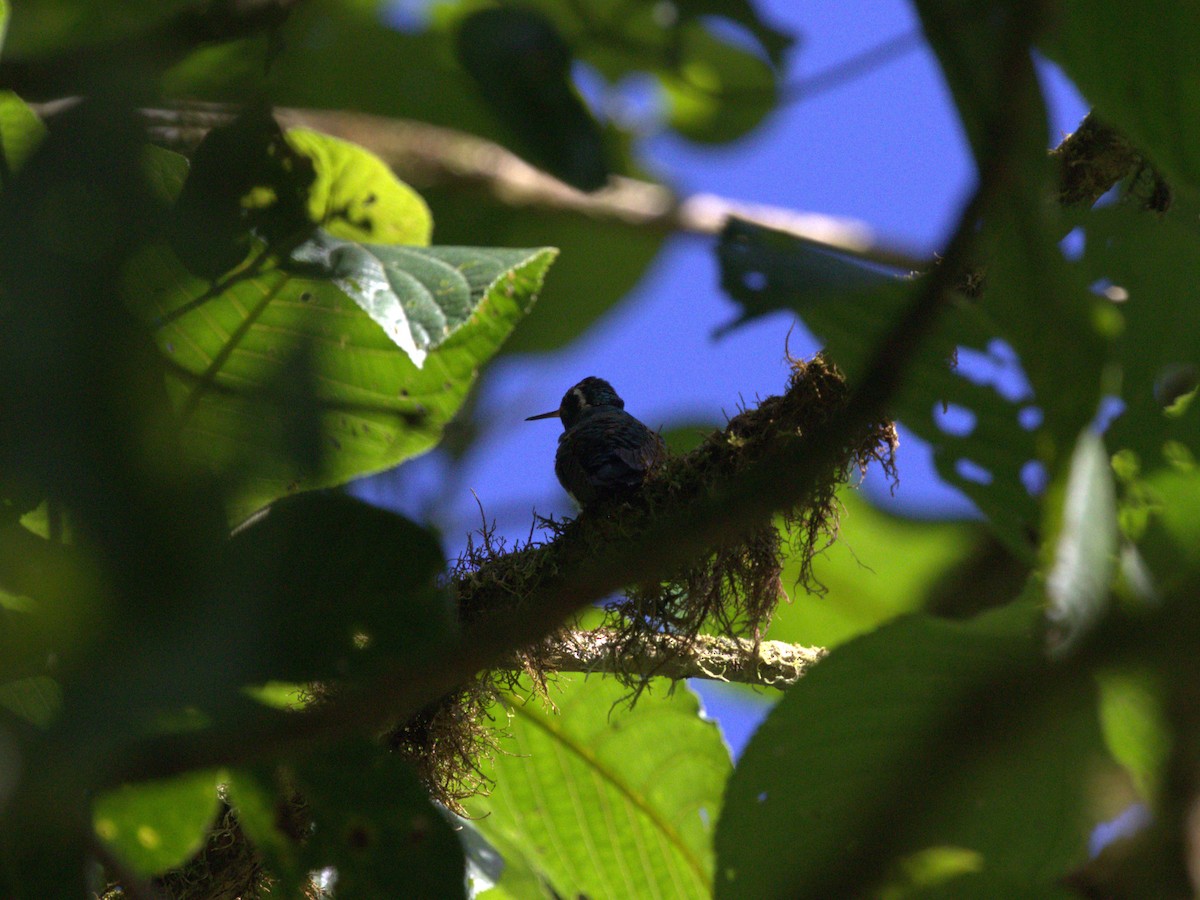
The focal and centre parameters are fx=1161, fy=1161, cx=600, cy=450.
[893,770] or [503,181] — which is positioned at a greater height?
[503,181]

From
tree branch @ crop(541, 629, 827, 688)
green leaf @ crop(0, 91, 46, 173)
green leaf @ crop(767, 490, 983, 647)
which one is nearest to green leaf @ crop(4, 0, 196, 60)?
green leaf @ crop(0, 91, 46, 173)

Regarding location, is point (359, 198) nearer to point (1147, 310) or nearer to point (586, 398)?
point (1147, 310)

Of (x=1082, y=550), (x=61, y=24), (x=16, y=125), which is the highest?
(x=61, y=24)

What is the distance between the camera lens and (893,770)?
0.99 meters

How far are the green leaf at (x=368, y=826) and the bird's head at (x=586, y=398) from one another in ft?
12.0

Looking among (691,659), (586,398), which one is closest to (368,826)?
(691,659)

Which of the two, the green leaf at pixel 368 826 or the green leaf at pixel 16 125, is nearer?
the green leaf at pixel 368 826

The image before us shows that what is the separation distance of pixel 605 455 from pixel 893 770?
8.30 ft

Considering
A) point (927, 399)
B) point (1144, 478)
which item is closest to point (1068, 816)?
point (1144, 478)

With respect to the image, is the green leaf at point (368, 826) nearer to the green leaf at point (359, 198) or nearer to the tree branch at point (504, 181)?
the green leaf at point (359, 198)

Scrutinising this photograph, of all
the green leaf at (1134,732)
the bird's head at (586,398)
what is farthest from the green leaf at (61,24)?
the bird's head at (586,398)

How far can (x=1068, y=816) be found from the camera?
118 cm

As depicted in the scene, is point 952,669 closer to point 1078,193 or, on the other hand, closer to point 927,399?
point 927,399

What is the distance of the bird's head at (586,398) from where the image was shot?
4.93 metres
